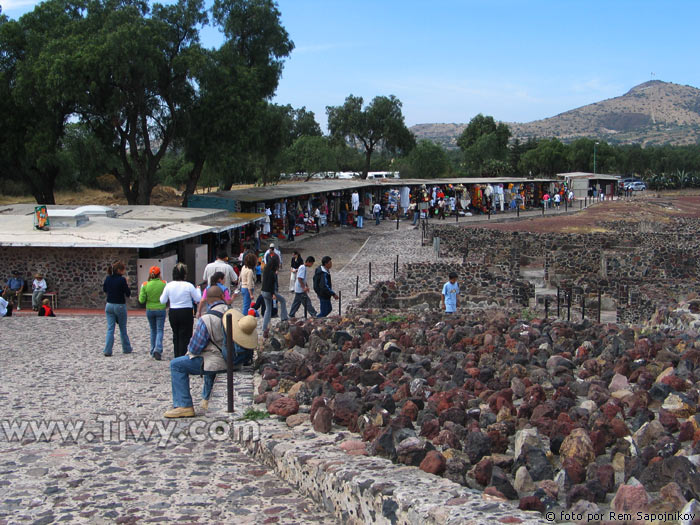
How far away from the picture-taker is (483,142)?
87.8m

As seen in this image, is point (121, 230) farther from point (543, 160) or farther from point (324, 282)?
point (543, 160)

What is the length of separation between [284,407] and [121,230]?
13.1 metres

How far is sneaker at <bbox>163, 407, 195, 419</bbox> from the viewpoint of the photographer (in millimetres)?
7484

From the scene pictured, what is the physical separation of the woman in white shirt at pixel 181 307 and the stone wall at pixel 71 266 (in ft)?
29.7

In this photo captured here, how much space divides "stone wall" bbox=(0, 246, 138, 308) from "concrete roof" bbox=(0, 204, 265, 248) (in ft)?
1.19

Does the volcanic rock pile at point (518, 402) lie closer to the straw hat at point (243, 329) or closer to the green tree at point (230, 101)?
the straw hat at point (243, 329)

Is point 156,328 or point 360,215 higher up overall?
point 360,215

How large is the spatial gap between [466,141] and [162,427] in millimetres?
91269

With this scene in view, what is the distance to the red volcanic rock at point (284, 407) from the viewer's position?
7230 mm

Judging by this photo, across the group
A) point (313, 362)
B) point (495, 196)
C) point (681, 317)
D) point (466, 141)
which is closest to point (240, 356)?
point (313, 362)

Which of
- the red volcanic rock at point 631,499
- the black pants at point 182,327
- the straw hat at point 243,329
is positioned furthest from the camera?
the black pants at point 182,327

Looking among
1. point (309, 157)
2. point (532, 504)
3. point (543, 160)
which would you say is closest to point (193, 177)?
point (532, 504)

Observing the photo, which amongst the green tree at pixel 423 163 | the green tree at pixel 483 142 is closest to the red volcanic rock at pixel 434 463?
the green tree at pixel 423 163

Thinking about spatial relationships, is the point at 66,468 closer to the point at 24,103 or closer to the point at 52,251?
the point at 52,251
